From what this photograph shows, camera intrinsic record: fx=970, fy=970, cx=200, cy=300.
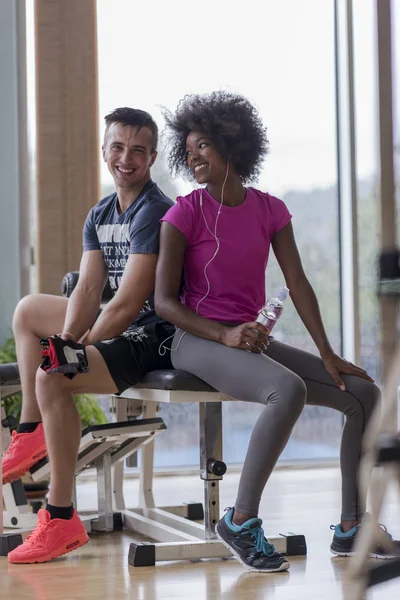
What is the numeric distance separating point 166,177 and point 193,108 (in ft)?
5.86

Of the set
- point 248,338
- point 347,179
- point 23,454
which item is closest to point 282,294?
point 248,338

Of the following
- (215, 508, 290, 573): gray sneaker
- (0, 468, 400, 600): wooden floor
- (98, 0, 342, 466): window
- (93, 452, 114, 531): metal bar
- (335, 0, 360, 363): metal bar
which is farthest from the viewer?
(335, 0, 360, 363): metal bar

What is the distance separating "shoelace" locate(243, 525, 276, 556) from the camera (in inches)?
90.7

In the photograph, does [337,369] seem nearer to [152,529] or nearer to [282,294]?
[282,294]

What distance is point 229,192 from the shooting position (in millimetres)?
2643

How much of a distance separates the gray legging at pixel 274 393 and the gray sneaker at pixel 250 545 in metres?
0.04

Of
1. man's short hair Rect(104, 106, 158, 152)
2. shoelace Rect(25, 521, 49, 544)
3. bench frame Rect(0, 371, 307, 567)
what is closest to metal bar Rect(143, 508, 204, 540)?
bench frame Rect(0, 371, 307, 567)

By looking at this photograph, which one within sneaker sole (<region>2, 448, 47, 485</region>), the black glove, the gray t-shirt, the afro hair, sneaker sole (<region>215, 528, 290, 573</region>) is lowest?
sneaker sole (<region>215, 528, 290, 573</region>)

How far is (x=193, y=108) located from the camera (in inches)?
105

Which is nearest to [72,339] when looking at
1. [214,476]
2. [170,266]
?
[170,266]

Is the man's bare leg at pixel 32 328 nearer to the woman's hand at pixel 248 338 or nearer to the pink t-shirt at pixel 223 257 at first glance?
the pink t-shirt at pixel 223 257

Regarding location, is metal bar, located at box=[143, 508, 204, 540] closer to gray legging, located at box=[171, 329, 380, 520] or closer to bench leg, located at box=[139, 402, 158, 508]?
bench leg, located at box=[139, 402, 158, 508]

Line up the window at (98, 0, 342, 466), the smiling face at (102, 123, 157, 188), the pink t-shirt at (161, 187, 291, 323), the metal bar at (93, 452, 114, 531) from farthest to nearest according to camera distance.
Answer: the window at (98, 0, 342, 466) → the metal bar at (93, 452, 114, 531) → the smiling face at (102, 123, 157, 188) → the pink t-shirt at (161, 187, 291, 323)

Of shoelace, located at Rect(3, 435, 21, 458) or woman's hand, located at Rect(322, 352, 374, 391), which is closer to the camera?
woman's hand, located at Rect(322, 352, 374, 391)
